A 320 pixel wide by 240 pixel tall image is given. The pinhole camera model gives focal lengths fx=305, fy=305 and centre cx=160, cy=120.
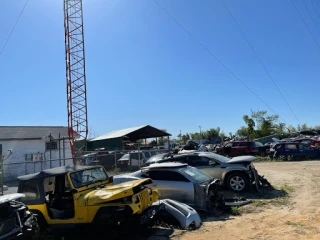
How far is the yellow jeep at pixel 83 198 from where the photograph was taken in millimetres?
6262

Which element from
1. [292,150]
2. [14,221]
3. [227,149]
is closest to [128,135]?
[227,149]

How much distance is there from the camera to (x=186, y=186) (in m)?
8.68

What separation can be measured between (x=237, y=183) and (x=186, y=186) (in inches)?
123

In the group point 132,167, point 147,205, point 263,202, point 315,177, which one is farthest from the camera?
point 132,167

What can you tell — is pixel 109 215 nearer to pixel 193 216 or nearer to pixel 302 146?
pixel 193 216

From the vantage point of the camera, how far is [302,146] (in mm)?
22750

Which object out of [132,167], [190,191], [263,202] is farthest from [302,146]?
[190,191]

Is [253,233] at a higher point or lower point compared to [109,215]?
lower

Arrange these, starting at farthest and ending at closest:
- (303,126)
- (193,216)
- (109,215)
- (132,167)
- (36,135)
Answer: (303,126) < (36,135) < (132,167) < (193,216) < (109,215)

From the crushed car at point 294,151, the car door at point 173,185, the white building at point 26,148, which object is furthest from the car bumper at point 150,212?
the crushed car at point 294,151

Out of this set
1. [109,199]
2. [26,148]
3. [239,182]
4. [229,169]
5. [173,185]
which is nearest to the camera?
[109,199]

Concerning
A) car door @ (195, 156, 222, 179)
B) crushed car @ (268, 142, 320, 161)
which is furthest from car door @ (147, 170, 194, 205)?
crushed car @ (268, 142, 320, 161)

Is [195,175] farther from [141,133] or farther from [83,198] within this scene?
[141,133]

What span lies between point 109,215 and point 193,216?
214cm
